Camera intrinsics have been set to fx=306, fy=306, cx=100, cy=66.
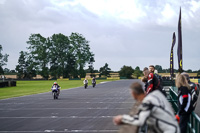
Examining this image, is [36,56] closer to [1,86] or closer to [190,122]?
[1,86]

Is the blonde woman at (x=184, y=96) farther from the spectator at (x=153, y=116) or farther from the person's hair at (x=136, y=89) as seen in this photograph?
the person's hair at (x=136, y=89)

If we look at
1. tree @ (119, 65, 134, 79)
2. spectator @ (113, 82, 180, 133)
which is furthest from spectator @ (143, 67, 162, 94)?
tree @ (119, 65, 134, 79)

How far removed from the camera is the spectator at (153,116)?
11.9ft

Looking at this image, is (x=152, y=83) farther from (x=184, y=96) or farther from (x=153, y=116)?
(x=153, y=116)

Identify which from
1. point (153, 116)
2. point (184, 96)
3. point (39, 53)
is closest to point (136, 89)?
point (153, 116)

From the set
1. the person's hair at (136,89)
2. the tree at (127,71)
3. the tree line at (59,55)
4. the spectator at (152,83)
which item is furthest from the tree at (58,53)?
the person's hair at (136,89)

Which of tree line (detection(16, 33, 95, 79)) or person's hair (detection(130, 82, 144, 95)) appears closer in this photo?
person's hair (detection(130, 82, 144, 95))

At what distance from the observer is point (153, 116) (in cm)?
375

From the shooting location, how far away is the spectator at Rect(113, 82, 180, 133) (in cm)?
363

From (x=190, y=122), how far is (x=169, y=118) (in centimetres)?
277

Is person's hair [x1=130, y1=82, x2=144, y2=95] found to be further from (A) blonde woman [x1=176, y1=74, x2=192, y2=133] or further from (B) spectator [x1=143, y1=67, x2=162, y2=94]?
(B) spectator [x1=143, y1=67, x2=162, y2=94]

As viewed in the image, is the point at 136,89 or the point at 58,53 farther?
the point at 58,53

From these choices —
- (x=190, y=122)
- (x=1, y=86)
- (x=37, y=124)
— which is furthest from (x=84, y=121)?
(x=1, y=86)

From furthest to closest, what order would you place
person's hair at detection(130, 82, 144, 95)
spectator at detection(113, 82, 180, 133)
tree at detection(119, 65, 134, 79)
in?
tree at detection(119, 65, 134, 79) → person's hair at detection(130, 82, 144, 95) → spectator at detection(113, 82, 180, 133)
